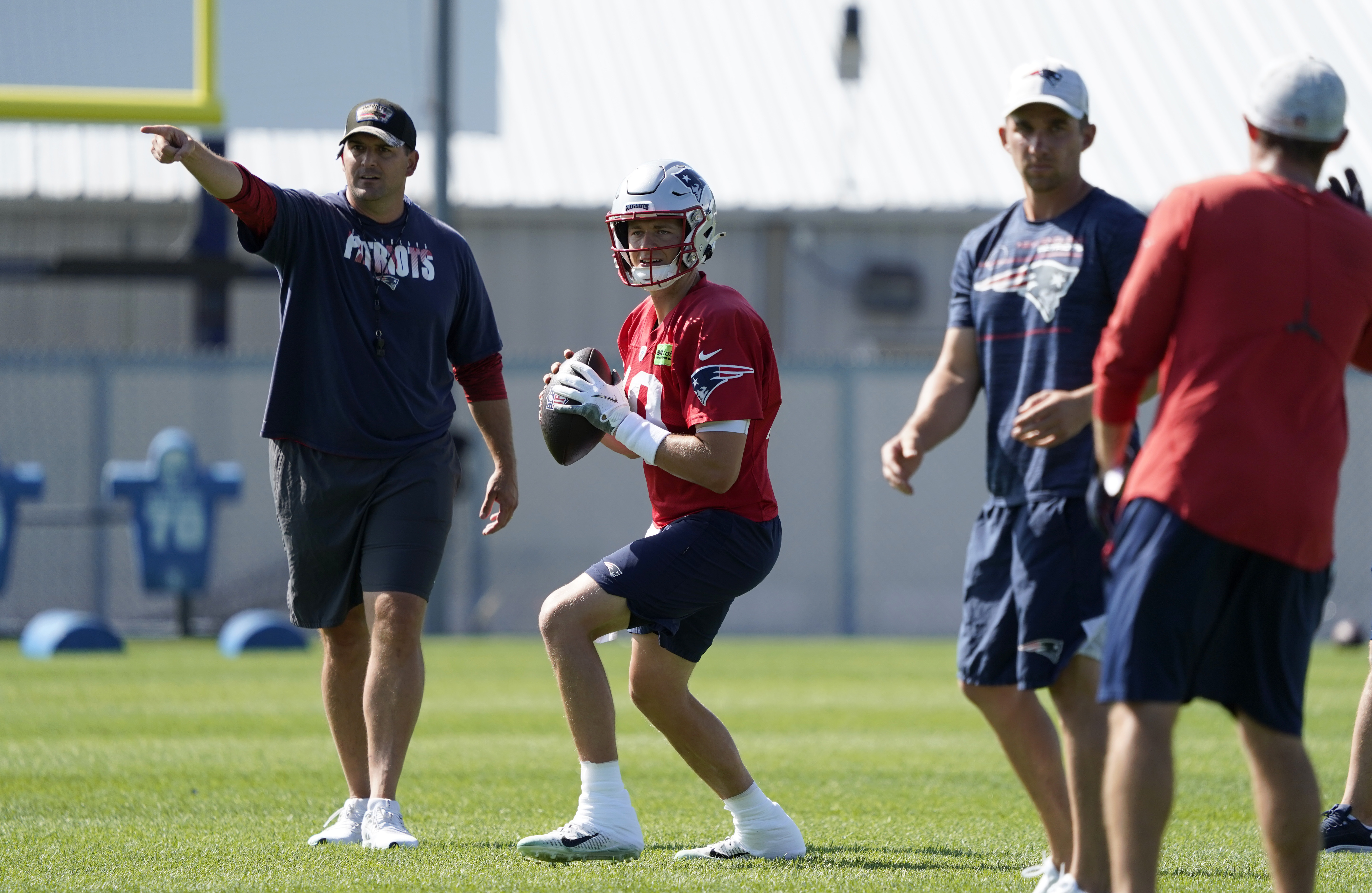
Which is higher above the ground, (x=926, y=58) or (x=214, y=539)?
(x=926, y=58)

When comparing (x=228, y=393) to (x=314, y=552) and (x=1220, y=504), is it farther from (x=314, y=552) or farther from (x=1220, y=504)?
(x=1220, y=504)

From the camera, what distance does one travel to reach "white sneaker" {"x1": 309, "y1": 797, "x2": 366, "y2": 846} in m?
5.55

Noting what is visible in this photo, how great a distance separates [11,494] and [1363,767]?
473 inches

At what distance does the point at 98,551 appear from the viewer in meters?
15.8

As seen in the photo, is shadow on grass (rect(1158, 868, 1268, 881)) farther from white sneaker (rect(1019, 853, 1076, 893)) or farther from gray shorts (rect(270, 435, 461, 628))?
gray shorts (rect(270, 435, 461, 628))

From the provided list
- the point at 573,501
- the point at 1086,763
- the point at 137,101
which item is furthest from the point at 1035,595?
the point at 573,501

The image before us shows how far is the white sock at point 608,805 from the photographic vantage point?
5141mm

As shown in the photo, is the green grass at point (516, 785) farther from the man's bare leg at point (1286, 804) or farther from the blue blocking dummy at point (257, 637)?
the man's bare leg at point (1286, 804)

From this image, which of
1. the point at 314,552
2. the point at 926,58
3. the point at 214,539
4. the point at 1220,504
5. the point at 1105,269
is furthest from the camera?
the point at 926,58

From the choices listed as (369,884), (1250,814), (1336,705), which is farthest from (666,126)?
(369,884)

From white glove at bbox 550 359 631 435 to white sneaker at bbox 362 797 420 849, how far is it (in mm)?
1392

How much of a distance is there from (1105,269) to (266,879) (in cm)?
283

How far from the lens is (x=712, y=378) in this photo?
515 centimetres

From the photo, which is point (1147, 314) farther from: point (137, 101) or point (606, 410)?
point (137, 101)
